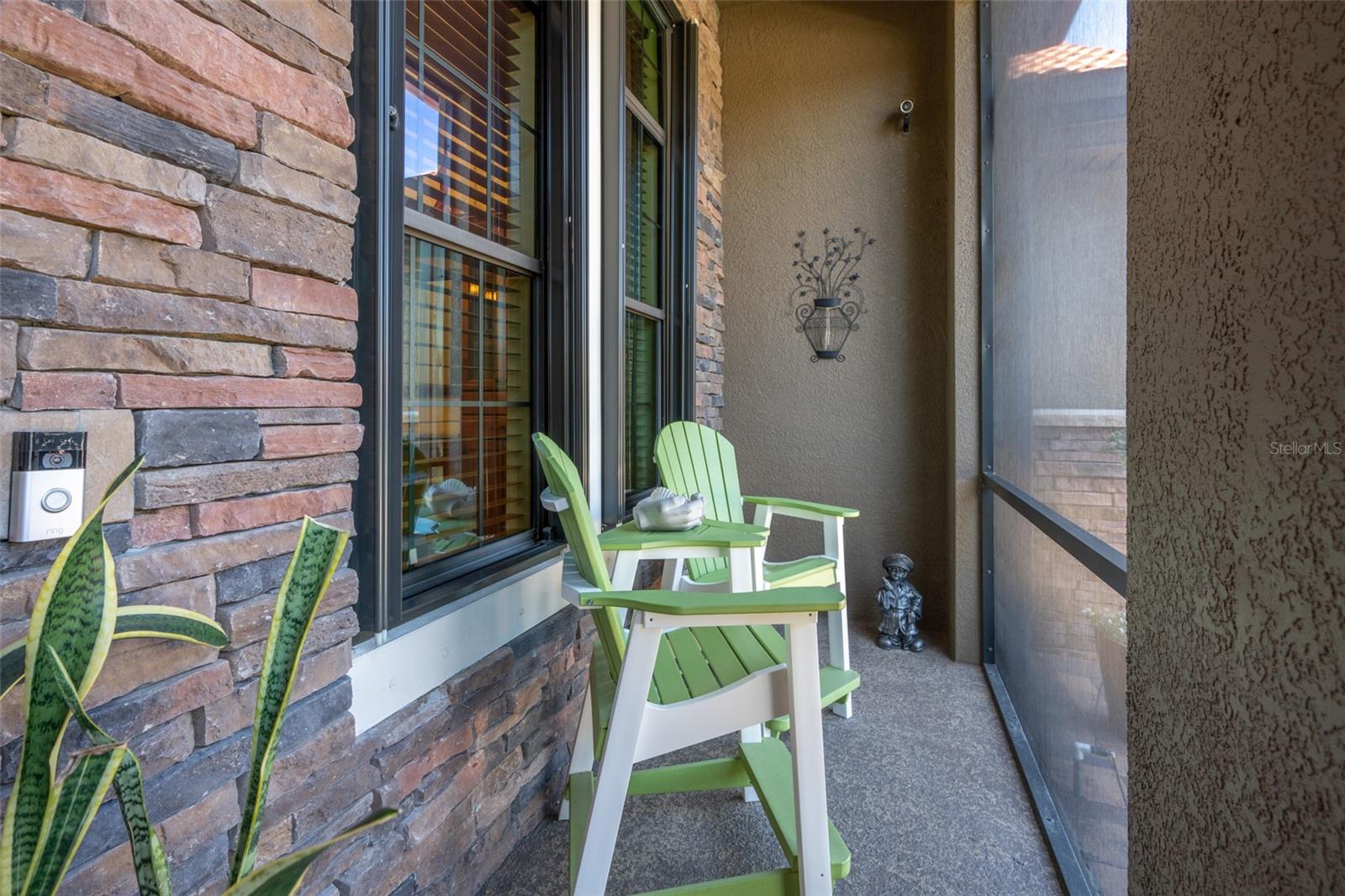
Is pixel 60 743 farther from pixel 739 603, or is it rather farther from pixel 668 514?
pixel 668 514

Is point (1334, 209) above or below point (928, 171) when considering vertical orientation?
below

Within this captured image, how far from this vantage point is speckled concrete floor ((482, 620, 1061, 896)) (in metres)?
1.74

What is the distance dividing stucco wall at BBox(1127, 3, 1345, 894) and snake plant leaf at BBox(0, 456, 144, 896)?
2.85ft

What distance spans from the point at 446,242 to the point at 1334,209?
1.60 metres

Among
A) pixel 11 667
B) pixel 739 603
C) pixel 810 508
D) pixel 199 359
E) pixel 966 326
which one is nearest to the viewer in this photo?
pixel 11 667

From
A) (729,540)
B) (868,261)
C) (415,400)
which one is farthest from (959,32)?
(415,400)

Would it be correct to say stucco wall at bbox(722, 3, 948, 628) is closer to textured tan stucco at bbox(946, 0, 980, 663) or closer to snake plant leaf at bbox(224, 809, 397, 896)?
textured tan stucco at bbox(946, 0, 980, 663)

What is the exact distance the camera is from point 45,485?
811 millimetres

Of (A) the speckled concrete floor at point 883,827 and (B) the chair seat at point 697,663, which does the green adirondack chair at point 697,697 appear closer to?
(B) the chair seat at point 697,663

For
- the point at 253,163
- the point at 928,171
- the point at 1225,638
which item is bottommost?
the point at 1225,638

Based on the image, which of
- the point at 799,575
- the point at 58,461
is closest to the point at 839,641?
the point at 799,575

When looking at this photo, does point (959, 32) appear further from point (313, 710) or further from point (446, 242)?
point (313, 710)

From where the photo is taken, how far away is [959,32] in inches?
125

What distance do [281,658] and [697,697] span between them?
94cm
